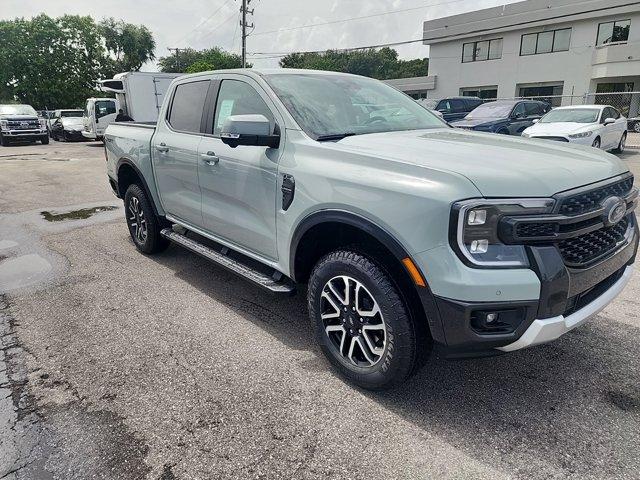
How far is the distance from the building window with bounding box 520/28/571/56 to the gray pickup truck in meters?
32.0

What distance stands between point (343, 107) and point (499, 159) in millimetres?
1416

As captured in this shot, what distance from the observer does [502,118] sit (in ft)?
44.5

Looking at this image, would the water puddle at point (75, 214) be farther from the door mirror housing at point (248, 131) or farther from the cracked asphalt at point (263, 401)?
the door mirror housing at point (248, 131)

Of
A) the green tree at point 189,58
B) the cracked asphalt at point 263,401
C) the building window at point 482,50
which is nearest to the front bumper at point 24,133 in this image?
the cracked asphalt at point 263,401

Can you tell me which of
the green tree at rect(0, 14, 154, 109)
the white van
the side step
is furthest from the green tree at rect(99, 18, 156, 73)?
the side step

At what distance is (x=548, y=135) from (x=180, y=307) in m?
11.0

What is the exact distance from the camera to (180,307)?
417cm

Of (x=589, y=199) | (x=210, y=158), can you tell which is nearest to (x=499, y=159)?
(x=589, y=199)

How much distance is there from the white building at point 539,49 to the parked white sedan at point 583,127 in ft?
46.1

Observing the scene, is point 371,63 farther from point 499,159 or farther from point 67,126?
point 499,159

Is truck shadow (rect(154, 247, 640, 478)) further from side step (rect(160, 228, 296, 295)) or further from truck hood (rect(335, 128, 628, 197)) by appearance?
truck hood (rect(335, 128, 628, 197))

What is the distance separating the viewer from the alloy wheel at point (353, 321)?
9.03 ft

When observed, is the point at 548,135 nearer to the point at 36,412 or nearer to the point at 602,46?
the point at 36,412

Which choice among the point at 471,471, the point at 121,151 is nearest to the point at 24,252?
the point at 121,151
